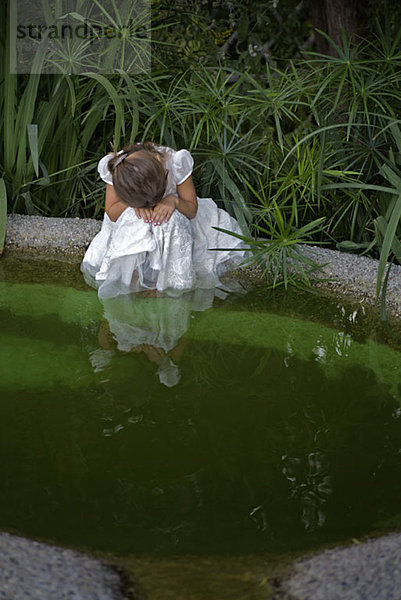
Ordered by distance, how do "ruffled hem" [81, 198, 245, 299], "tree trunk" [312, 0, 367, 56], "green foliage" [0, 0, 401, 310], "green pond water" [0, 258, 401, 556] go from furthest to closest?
1. "tree trunk" [312, 0, 367, 56]
2. "green foliage" [0, 0, 401, 310]
3. "ruffled hem" [81, 198, 245, 299]
4. "green pond water" [0, 258, 401, 556]

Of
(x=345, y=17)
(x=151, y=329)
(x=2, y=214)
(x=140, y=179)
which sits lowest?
(x=151, y=329)

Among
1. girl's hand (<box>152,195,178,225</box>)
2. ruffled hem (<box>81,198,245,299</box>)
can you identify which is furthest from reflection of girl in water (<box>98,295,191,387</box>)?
girl's hand (<box>152,195,178,225</box>)

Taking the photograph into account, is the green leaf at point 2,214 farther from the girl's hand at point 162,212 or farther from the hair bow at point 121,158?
the girl's hand at point 162,212

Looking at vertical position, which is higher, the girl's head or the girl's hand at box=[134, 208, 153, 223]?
the girl's head

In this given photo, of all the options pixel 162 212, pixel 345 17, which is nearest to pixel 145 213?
pixel 162 212

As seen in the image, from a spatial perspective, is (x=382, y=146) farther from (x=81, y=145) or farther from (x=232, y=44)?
(x=232, y=44)

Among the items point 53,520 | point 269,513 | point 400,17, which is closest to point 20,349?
point 53,520

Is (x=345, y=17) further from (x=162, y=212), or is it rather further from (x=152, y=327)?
(x=152, y=327)

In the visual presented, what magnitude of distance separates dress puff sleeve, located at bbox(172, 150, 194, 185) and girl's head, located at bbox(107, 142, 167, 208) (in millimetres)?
81

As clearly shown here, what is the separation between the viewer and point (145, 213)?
2568mm

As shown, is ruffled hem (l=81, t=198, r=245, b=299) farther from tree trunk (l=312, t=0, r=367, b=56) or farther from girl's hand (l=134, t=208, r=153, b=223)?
tree trunk (l=312, t=0, r=367, b=56)

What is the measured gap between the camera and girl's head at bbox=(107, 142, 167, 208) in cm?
244

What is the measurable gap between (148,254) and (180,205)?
220 millimetres

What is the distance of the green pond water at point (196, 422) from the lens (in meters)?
1.36
